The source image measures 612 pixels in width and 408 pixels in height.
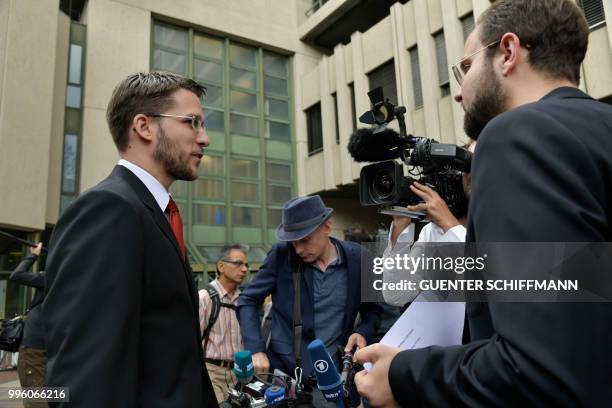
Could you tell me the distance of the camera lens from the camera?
6.77 ft

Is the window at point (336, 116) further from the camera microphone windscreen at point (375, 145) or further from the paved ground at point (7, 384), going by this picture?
the camera microphone windscreen at point (375, 145)

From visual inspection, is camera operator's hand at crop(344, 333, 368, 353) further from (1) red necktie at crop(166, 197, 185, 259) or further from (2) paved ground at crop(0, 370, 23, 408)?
(2) paved ground at crop(0, 370, 23, 408)

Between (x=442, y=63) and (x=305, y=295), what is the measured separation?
10.7m

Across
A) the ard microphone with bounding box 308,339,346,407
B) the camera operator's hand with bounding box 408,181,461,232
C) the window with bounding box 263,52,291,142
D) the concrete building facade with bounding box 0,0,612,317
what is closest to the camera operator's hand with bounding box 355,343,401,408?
the ard microphone with bounding box 308,339,346,407

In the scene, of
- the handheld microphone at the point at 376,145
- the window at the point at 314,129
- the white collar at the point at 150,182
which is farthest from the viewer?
the window at the point at 314,129

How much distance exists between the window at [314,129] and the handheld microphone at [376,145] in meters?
13.6

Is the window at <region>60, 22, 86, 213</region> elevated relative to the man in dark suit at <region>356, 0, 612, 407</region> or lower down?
elevated

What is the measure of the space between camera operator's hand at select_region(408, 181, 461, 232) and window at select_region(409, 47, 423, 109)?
36.3 feet

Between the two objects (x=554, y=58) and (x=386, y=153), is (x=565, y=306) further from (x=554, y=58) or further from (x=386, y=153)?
(x=386, y=153)

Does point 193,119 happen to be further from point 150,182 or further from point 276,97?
point 276,97

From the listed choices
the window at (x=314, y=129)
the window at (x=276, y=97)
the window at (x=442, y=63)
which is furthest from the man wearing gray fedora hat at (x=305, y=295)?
the window at (x=276, y=97)

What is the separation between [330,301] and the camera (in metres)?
2.86

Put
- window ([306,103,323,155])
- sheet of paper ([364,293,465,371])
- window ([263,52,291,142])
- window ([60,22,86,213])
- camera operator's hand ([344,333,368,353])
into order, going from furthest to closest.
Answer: window ([263,52,291,142]) → window ([306,103,323,155]) → window ([60,22,86,213]) → camera operator's hand ([344,333,368,353]) → sheet of paper ([364,293,465,371])

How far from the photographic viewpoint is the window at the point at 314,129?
15922 mm
